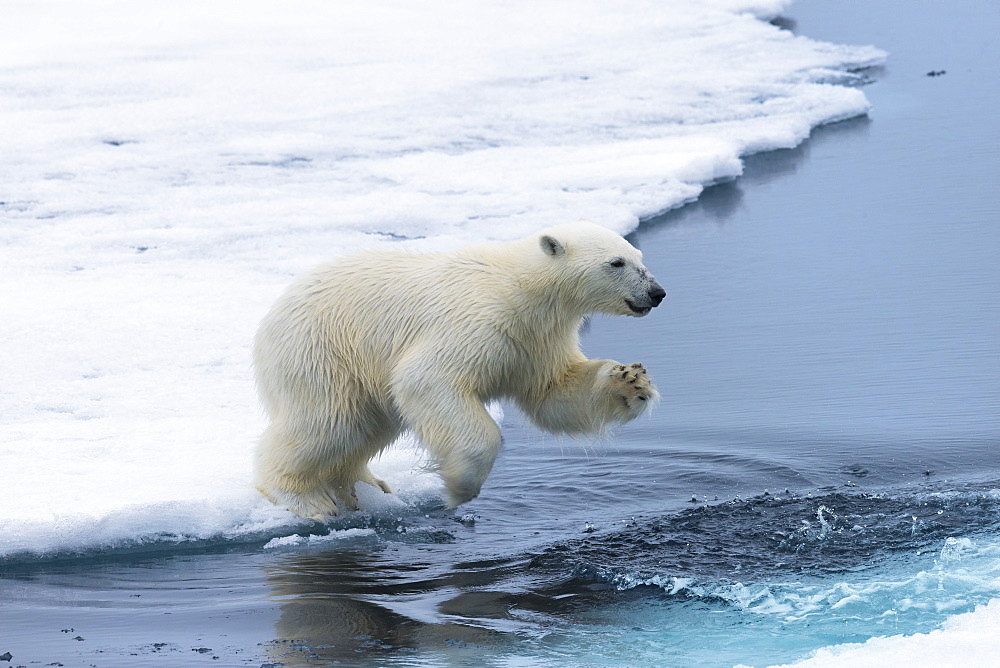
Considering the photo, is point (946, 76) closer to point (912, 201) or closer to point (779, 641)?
point (912, 201)

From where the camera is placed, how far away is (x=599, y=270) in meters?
4.38

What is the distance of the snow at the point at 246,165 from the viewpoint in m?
5.11

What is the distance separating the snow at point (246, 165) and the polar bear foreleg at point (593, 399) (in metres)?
0.65

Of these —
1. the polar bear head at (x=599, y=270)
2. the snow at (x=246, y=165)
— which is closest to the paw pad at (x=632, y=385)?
the polar bear head at (x=599, y=270)

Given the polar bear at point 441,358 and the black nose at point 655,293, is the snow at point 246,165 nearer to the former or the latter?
the polar bear at point 441,358

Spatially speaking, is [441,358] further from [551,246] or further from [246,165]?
[246,165]

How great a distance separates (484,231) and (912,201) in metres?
2.78

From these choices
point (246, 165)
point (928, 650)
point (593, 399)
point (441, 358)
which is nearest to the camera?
point (928, 650)

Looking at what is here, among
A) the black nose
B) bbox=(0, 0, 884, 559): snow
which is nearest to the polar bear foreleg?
the black nose

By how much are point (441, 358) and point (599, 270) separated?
627mm

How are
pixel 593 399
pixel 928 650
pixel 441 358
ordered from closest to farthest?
pixel 928 650, pixel 441 358, pixel 593 399

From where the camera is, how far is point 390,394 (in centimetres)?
451

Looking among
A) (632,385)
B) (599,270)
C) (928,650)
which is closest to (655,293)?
(599,270)

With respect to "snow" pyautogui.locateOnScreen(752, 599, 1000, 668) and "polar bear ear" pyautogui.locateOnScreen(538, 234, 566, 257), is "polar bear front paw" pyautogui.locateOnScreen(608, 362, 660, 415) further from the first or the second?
"snow" pyautogui.locateOnScreen(752, 599, 1000, 668)
